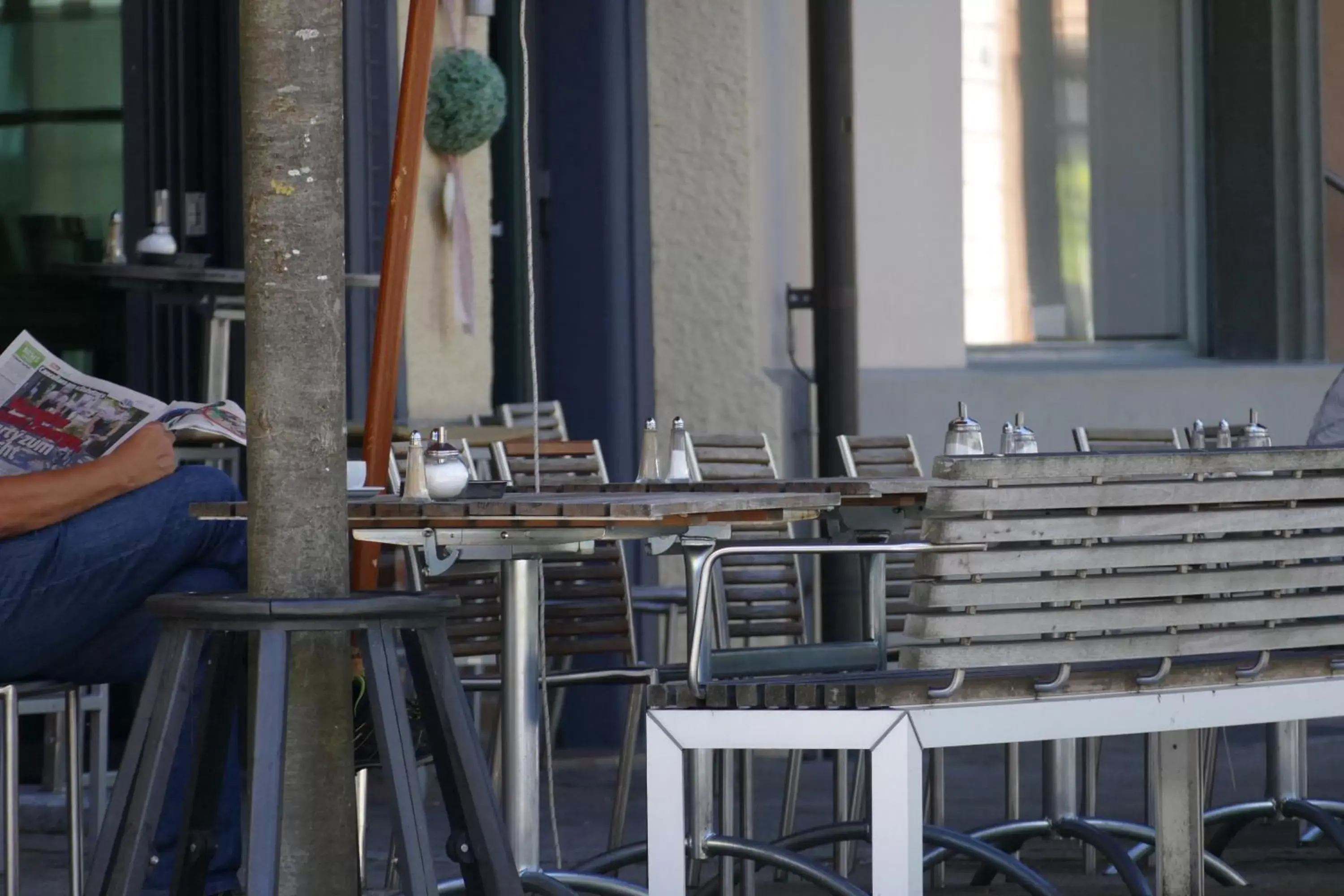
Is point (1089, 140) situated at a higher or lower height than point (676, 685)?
higher

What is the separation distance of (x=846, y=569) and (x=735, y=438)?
4.96ft

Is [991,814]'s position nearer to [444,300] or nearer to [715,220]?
[444,300]

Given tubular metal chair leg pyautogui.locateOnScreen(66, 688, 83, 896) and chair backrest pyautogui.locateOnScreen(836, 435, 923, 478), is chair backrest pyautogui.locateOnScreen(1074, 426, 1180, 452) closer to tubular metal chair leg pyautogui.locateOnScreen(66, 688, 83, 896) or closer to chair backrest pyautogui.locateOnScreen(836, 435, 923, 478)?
chair backrest pyautogui.locateOnScreen(836, 435, 923, 478)

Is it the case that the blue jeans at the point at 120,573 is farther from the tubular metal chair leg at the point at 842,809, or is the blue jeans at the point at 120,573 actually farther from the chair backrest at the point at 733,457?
A: the chair backrest at the point at 733,457

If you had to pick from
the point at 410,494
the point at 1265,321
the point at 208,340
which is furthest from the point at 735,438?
the point at 1265,321

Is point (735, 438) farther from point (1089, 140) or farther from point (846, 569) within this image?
point (1089, 140)

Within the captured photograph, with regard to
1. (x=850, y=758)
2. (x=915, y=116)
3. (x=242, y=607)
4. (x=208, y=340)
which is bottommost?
(x=850, y=758)

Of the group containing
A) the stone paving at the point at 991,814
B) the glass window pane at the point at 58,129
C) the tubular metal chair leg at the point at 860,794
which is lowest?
the stone paving at the point at 991,814

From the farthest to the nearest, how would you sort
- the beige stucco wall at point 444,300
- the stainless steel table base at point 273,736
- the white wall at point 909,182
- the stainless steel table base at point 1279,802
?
the white wall at point 909,182 → the beige stucco wall at point 444,300 → the stainless steel table base at point 1279,802 → the stainless steel table base at point 273,736

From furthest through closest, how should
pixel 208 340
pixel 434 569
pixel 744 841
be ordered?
pixel 208 340
pixel 744 841
pixel 434 569

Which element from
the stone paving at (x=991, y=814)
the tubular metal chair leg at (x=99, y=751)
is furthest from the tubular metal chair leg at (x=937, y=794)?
the tubular metal chair leg at (x=99, y=751)

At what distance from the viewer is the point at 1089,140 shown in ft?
27.5

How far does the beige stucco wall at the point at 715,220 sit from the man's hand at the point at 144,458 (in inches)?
148

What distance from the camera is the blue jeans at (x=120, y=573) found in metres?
3.14
